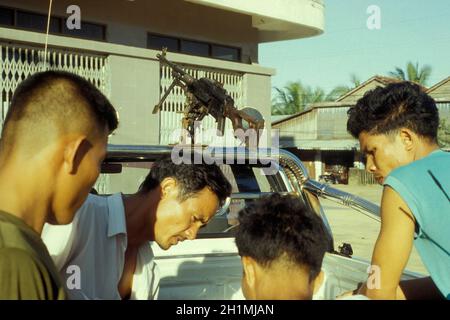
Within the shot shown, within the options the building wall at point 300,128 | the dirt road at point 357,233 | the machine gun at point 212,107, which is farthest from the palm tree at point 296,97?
the machine gun at point 212,107

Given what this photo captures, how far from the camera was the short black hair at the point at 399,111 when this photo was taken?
1.93 meters

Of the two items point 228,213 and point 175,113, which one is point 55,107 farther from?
point 175,113

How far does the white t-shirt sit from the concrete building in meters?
4.79

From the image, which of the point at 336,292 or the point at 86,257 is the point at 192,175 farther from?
the point at 336,292

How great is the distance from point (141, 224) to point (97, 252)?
0.79ft

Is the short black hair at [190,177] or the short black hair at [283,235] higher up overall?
the short black hair at [190,177]

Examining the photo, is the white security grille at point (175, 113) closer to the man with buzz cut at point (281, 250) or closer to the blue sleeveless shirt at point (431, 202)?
the blue sleeveless shirt at point (431, 202)

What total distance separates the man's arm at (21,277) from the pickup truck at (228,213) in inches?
61.1

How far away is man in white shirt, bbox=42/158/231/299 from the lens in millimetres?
2076

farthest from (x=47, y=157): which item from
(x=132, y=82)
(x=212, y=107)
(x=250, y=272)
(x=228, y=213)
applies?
(x=132, y=82)

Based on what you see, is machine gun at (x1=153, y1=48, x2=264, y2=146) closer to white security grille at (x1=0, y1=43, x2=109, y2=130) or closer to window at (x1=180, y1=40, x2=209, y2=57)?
white security grille at (x1=0, y1=43, x2=109, y2=130)

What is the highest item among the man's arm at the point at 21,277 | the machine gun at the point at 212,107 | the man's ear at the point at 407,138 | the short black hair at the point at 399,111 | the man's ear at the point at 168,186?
the machine gun at the point at 212,107

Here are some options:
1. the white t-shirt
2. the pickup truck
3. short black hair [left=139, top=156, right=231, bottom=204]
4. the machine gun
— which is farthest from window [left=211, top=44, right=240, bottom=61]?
the white t-shirt
